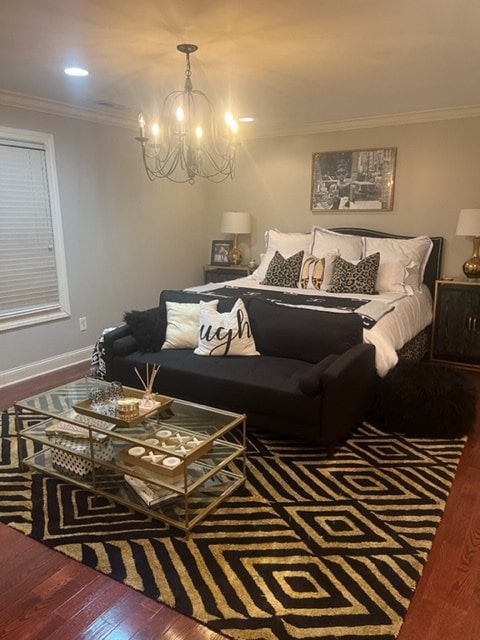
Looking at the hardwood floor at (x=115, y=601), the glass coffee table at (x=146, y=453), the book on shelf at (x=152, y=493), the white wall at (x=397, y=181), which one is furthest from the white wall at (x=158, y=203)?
the hardwood floor at (x=115, y=601)

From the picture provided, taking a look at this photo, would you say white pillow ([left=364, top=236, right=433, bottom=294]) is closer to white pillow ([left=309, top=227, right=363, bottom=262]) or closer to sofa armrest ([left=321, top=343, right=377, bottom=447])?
white pillow ([left=309, top=227, right=363, bottom=262])

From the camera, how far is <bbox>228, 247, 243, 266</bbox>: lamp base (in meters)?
5.54

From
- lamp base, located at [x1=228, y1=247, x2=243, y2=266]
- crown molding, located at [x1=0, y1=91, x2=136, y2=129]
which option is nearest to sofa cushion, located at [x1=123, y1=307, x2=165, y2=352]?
crown molding, located at [x1=0, y1=91, x2=136, y2=129]

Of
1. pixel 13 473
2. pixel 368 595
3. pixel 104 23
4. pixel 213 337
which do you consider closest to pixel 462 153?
pixel 213 337

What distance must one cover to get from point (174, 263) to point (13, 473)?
329 centimetres

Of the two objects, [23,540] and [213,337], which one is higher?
[213,337]

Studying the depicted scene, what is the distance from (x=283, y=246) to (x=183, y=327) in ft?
6.53

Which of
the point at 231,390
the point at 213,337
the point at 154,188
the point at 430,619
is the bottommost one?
the point at 430,619

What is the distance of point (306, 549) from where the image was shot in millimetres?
1959

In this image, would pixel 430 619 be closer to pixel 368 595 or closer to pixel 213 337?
pixel 368 595

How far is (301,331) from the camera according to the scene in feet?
9.84

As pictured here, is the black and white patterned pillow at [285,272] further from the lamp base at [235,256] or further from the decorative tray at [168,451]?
the decorative tray at [168,451]

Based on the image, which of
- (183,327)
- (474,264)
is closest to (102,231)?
(183,327)

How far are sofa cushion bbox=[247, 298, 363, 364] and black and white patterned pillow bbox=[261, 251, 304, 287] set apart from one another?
125 centimetres
